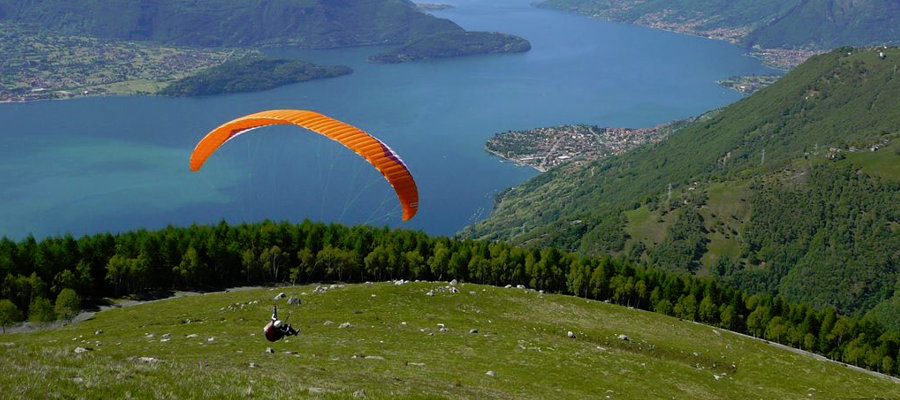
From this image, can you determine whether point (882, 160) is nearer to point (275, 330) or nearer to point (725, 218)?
point (725, 218)

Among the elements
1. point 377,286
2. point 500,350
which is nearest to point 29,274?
point 377,286

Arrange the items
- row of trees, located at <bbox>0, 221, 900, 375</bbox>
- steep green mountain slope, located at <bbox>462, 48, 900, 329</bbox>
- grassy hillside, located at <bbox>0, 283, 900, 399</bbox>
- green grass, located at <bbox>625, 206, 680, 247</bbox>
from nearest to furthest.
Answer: grassy hillside, located at <bbox>0, 283, 900, 399</bbox>, row of trees, located at <bbox>0, 221, 900, 375</bbox>, steep green mountain slope, located at <bbox>462, 48, 900, 329</bbox>, green grass, located at <bbox>625, 206, 680, 247</bbox>

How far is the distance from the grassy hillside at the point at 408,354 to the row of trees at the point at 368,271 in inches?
350

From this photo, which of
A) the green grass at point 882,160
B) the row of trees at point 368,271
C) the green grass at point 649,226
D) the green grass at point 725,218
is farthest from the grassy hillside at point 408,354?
the green grass at point 882,160

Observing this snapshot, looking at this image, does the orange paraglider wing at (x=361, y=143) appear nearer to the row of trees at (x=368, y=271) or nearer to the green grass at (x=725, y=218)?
the row of trees at (x=368, y=271)

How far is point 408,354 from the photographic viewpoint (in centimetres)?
3259

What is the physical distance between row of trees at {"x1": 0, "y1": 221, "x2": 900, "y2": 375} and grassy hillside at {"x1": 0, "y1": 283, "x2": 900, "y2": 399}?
8.90 metres

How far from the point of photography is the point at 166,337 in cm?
3528

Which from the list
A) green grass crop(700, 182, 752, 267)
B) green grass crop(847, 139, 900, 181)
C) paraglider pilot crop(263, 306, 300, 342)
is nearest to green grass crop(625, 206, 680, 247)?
green grass crop(700, 182, 752, 267)

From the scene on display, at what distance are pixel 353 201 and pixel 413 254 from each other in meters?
94.2

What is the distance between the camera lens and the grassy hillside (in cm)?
1900

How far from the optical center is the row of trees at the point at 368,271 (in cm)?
5816

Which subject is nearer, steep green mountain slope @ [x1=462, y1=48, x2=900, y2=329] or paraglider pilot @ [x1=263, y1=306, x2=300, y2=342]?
paraglider pilot @ [x1=263, y1=306, x2=300, y2=342]

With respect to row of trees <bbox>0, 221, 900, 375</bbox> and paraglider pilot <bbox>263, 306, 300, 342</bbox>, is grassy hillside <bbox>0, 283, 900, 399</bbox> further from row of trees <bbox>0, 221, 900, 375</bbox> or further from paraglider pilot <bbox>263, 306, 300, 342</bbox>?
row of trees <bbox>0, 221, 900, 375</bbox>
